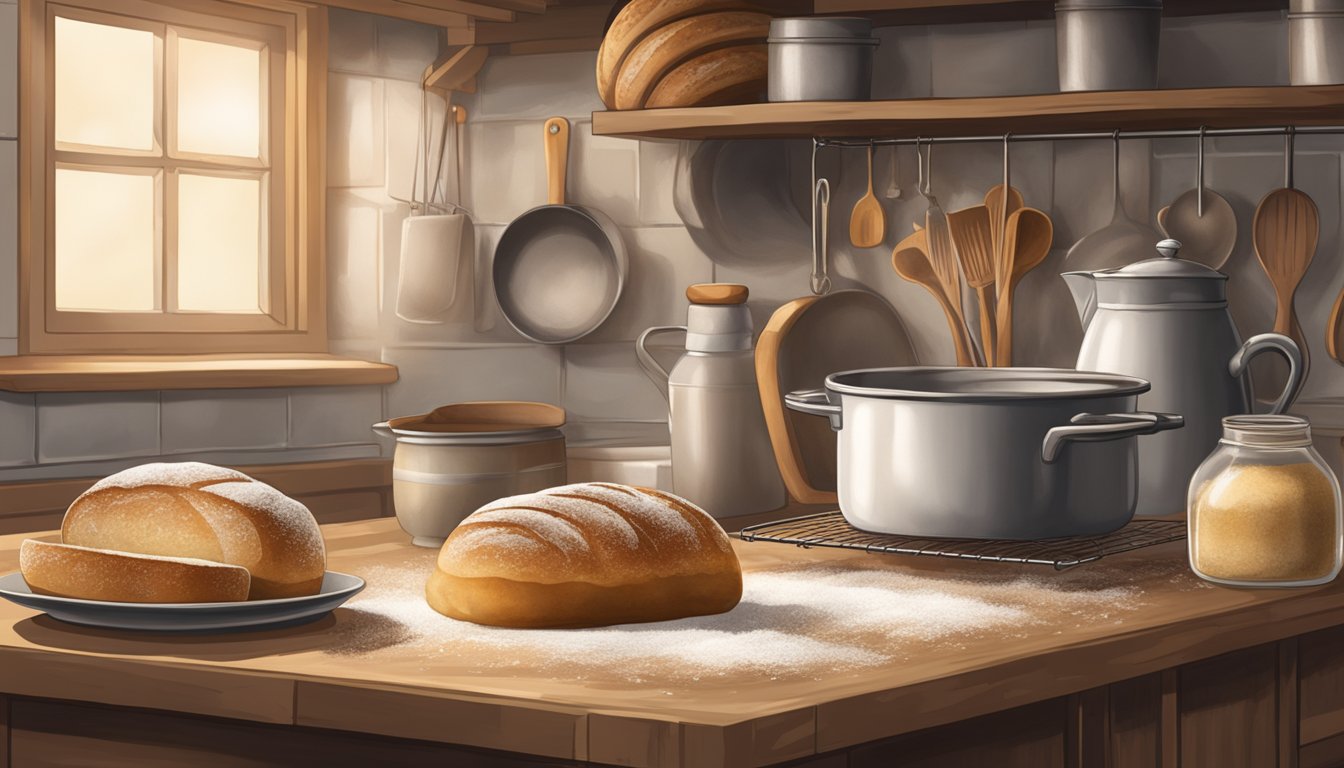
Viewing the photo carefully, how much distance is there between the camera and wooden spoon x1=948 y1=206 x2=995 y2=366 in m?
2.01

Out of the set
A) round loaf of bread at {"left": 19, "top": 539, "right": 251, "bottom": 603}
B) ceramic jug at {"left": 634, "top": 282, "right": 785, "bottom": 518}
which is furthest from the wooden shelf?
round loaf of bread at {"left": 19, "top": 539, "right": 251, "bottom": 603}

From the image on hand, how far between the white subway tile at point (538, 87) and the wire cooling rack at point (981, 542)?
1.05m

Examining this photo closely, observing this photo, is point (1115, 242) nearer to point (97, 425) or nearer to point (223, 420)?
point (223, 420)

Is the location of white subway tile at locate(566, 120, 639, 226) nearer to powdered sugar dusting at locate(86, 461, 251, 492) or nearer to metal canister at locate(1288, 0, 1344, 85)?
metal canister at locate(1288, 0, 1344, 85)

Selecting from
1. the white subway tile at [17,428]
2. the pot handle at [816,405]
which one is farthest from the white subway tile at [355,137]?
the pot handle at [816,405]

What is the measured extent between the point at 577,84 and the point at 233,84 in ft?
1.73

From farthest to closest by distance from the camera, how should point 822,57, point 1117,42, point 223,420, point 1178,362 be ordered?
point 223,420, point 822,57, point 1117,42, point 1178,362

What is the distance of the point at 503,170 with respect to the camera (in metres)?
2.52

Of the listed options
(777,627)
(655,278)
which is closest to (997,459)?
(777,627)

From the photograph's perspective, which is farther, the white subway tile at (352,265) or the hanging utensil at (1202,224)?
the white subway tile at (352,265)

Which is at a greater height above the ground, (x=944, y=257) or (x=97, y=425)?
(x=944, y=257)

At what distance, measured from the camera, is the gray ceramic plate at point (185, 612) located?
3.61ft

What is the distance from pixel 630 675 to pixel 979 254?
3.79 ft

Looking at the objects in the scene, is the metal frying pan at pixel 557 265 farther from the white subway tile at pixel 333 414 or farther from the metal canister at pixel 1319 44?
the metal canister at pixel 1319 44
